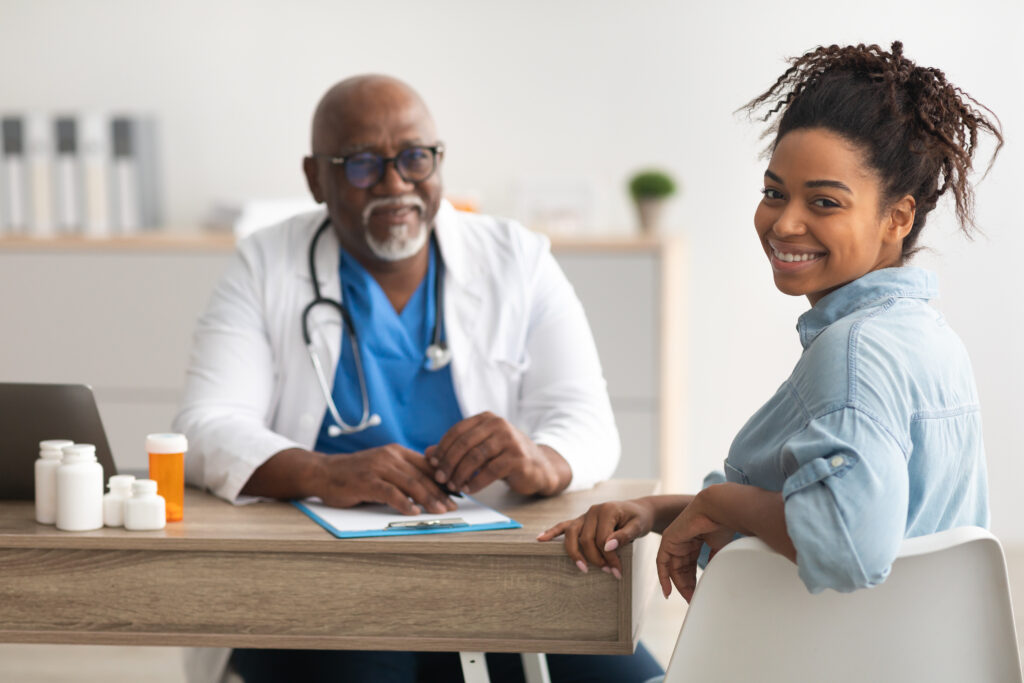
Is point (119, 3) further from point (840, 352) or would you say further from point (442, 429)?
point (840, 352)

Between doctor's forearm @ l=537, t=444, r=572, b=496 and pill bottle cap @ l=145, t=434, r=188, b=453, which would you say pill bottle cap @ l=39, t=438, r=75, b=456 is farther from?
doctor's forearm @ l=537, t=444, r=572, b=496

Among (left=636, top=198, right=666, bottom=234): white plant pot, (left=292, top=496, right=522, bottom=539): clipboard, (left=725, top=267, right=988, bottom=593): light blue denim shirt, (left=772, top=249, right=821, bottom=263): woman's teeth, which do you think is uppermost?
(left=772, top=249, right=821, bottom=263): woman's teeth

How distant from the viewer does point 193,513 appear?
1.65 meters

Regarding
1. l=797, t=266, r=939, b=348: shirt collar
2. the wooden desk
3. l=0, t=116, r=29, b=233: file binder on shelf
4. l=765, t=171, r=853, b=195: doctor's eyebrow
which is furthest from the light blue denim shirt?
l=0, t=116, r=29, b=233: file binder on shelf

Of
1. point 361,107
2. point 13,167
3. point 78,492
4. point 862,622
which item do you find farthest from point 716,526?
point 13,167

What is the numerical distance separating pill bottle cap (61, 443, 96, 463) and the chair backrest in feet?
2.53

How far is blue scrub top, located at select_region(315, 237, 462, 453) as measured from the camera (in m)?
2.11

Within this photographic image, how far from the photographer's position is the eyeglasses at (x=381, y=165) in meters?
2.14

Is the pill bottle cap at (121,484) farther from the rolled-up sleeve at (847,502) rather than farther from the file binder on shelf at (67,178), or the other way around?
the file binder on shelf at (67,178)

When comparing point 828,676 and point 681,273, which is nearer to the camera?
point 828,676

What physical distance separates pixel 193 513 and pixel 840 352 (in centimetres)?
89

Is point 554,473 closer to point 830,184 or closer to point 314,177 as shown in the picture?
point 830,184

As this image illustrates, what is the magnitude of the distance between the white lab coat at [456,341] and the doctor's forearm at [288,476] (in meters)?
0.16

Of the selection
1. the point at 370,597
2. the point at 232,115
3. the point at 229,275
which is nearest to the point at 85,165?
the point at 232,115
